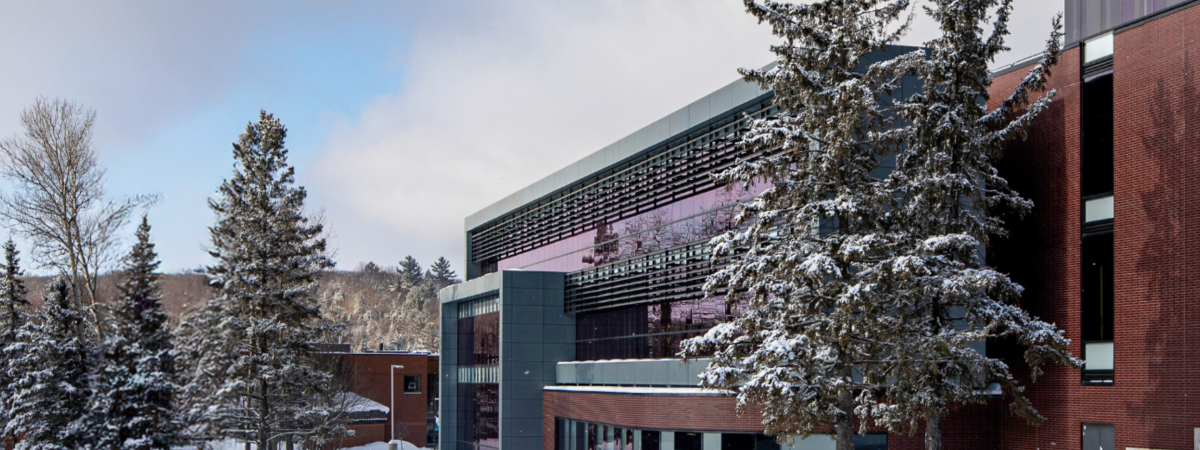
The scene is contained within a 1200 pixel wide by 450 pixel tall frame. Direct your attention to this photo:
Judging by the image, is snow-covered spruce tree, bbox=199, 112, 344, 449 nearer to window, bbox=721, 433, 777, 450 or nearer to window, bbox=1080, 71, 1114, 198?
window, bbox=721, 433, 777, 450

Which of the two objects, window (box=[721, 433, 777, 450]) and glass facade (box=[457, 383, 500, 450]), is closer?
window (box=[721, 433, 777, 450])

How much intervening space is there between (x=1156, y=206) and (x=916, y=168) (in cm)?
522

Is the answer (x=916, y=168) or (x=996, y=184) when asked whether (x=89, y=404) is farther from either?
(x=996, y=184)

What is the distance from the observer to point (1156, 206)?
22484mm

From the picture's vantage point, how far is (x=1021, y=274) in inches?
1018

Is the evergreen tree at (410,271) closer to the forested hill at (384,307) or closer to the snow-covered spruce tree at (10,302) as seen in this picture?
the forested hill at (384,307)

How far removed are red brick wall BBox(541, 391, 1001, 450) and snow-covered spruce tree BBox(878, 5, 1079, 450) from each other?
3444 mm

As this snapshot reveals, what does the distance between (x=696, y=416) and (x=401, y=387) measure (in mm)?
41832

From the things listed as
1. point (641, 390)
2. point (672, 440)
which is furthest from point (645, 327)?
point (672, 440)

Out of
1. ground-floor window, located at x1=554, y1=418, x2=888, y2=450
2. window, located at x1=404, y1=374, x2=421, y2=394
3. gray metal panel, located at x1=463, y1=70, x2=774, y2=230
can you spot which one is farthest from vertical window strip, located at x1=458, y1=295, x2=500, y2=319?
window, located at x1=404, y1=374, x2=421, y2=394

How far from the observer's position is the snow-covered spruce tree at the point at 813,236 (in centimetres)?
2023

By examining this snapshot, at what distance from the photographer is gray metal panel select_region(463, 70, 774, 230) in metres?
29.1

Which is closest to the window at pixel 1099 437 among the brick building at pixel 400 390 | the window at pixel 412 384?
the brick building at pixel 400 390

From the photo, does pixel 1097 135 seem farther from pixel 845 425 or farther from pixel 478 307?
pixel 478 307
